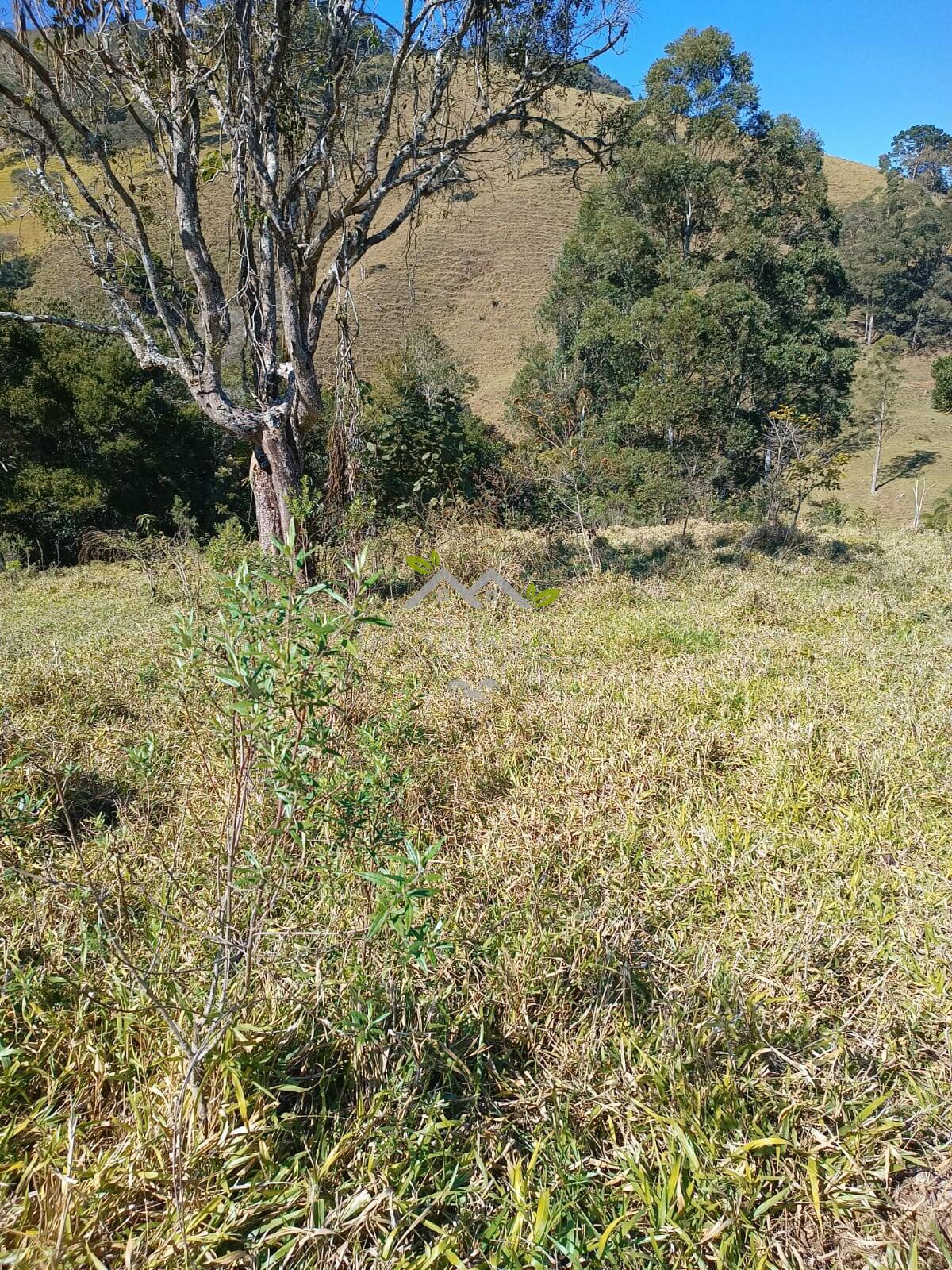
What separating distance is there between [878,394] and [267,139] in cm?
2926

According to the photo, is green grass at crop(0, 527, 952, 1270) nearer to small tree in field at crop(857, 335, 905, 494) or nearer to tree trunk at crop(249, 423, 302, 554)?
tree trunk at crop(249, 423, 302, 554)

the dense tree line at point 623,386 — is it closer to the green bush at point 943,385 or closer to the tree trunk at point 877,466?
the green bush at point 943,385

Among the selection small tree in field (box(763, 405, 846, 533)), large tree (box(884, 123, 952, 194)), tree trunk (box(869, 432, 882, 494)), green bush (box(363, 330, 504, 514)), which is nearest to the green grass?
green bush (box(363, 330, 504, 514))

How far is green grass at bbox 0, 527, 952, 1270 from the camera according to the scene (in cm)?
134

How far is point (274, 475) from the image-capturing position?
6.50 m

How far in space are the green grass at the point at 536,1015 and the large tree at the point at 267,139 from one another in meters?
3.88

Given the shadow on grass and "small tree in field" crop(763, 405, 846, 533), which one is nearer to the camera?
"small tree in field" crop(763, 405, 846, 533)

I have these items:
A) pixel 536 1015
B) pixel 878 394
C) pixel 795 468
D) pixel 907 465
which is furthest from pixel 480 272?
pixel 536 1015

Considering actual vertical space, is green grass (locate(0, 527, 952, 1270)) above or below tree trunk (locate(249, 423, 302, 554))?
below

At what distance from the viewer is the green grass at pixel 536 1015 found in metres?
1.34

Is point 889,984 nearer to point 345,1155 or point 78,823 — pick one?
point 345,1155

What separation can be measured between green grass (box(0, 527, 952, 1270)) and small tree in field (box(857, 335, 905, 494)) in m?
28.9

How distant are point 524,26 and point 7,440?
1089 cm

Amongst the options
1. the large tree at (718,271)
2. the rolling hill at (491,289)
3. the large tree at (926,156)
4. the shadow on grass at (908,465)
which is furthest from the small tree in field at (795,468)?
the large tree at (926,156)
